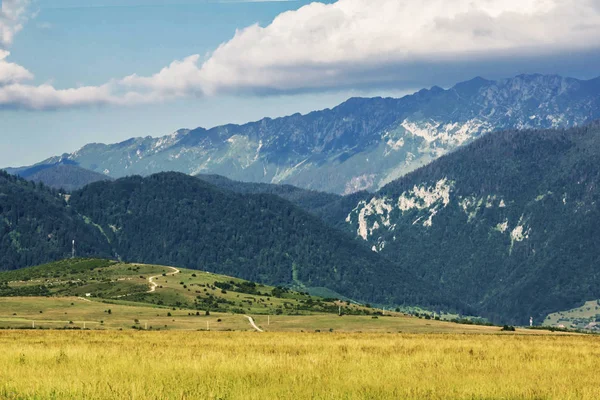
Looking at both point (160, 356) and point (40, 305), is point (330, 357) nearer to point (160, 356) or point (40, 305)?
point (160, 356)

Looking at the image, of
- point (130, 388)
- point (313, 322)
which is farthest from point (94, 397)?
point (313, 322)

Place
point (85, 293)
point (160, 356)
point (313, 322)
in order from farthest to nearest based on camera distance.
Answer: point (85, 293) < point (313, 322) < point (160, 356)

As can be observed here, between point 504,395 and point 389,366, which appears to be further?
point 389,366

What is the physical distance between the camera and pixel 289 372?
43094 mm

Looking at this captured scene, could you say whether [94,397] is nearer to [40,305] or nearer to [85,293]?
[40,305]

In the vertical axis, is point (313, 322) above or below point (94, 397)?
below

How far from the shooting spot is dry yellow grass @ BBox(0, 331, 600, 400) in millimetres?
36469

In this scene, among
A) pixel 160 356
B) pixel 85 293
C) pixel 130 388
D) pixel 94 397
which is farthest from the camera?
pixel 85 293

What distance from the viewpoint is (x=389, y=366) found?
Answer: 46.6m

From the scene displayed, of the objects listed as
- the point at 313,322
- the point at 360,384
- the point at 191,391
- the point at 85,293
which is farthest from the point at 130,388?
the point at 85,293

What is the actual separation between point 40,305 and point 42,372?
114 metres

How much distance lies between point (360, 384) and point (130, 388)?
966cm

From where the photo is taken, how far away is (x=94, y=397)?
33844 mm

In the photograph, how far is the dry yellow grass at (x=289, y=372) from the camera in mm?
36469
